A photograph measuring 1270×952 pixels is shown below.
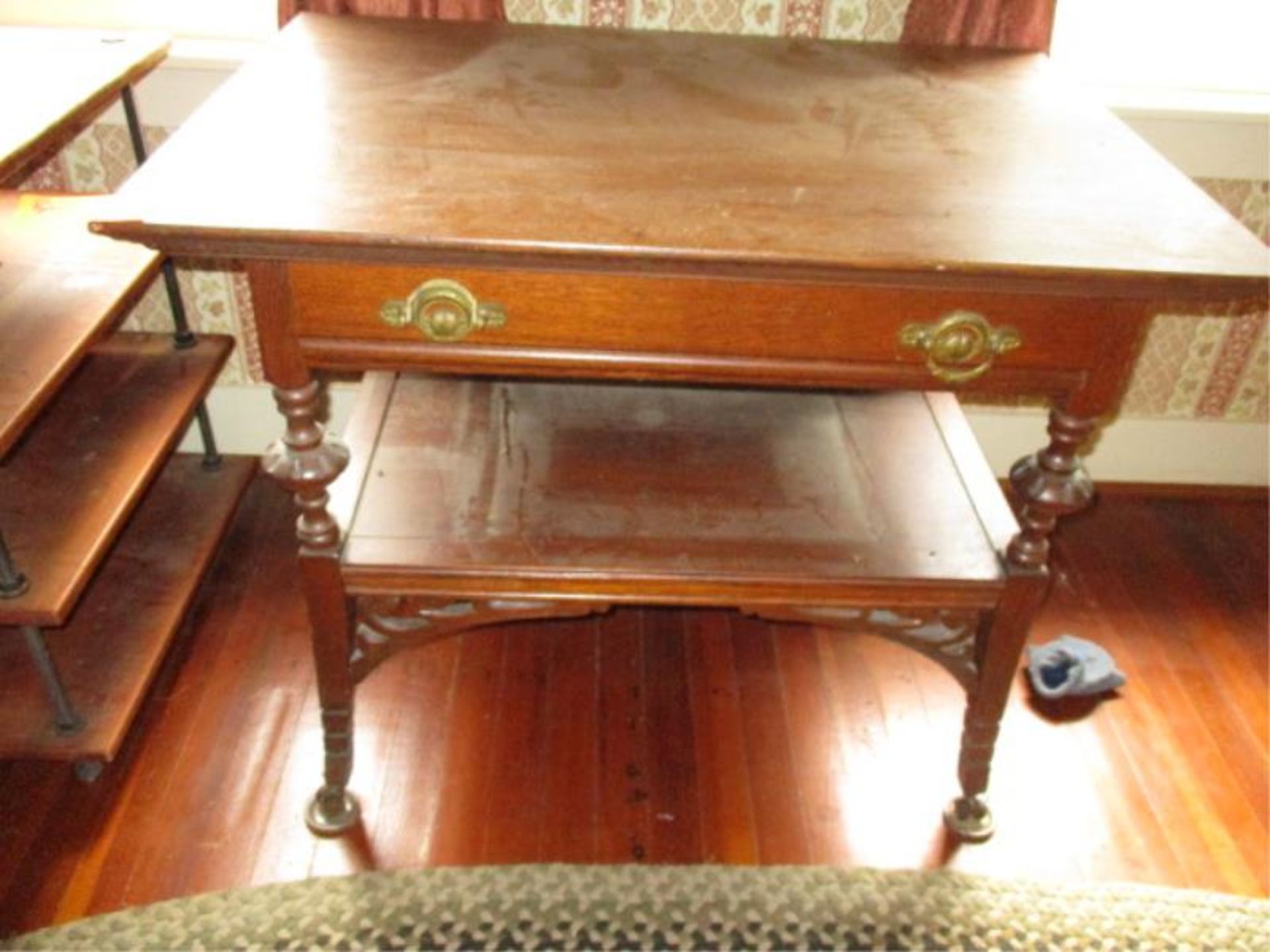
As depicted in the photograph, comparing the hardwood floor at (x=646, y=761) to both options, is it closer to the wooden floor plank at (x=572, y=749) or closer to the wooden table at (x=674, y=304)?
the wooden floor plank at (x=572, y=749)

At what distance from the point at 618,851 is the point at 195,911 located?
0.54 metres

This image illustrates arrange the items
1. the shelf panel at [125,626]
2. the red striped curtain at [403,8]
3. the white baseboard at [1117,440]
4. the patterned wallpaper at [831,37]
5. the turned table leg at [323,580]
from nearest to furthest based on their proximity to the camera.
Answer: the turned table leg at [323,580] < the shelf panel at [125,626] < the red striped curtain at [403,8] < the patterned wallpaper at [831,37] < the white baseboard at [1117,440]

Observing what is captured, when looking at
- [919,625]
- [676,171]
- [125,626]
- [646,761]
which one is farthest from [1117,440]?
[125,626]

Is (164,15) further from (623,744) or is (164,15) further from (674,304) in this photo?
(623,744)

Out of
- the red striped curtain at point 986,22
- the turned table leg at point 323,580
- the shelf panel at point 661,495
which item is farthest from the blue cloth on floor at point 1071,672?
the turned table leg at point 323,580

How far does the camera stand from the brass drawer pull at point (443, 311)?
108cm

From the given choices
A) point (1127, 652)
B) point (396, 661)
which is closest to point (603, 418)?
point (396, 661)

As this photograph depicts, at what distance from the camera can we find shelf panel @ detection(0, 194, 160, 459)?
4.24 ft

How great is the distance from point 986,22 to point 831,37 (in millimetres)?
242

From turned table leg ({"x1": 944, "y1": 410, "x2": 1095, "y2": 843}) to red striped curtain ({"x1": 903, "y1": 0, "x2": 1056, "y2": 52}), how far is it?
696mm

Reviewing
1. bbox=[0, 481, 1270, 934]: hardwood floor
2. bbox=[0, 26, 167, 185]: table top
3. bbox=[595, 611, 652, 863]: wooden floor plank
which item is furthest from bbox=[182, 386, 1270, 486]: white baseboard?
bbox=[595, 611, 652, 863]: wooden floor plank

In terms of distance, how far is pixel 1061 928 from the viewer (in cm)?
143

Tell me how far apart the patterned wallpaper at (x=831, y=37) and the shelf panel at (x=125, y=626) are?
11.1 inches

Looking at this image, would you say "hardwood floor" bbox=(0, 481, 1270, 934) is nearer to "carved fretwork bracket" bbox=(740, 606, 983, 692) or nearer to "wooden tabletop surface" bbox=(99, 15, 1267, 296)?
"carved fretwork bracket" bbox=(740, 606, 983, 692)
